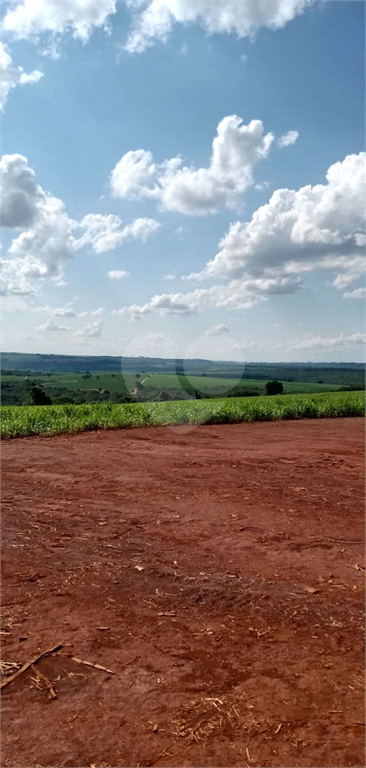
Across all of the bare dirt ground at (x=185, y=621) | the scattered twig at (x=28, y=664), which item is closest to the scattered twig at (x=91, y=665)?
the bare dirt ground at (x=185, y=621)

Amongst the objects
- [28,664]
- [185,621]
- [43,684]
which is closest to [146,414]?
[185,621]

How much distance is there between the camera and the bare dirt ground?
9.24 ft

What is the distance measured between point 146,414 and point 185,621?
45.0ft

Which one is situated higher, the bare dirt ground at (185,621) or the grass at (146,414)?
the grass at (146,414)

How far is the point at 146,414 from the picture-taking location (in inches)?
698

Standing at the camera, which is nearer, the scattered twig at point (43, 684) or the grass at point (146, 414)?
the scattered twig at point (43, 684)

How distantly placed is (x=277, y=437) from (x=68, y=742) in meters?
12.8

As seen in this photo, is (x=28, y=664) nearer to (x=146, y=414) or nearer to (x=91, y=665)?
(x=91, y=665)

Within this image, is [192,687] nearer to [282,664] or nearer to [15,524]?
[282,664]

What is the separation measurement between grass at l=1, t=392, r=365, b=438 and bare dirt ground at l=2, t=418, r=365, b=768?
21.1ft

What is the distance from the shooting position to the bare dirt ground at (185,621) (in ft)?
9.24

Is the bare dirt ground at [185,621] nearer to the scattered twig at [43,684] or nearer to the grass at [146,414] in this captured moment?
the scattered twig at [43,684]

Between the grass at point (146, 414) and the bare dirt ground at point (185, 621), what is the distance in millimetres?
6440

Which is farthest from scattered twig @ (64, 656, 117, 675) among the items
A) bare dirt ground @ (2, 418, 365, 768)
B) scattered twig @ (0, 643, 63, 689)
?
scattered twig @ (0, 643, 63, 689)
